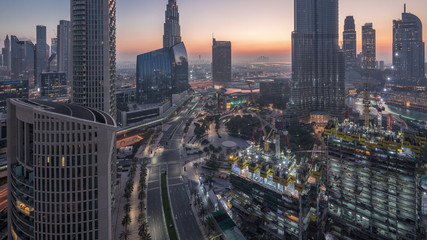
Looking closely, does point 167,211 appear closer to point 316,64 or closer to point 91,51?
point 91,51

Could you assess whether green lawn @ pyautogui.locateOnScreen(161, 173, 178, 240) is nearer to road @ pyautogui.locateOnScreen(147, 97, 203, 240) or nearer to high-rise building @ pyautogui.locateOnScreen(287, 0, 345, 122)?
road @ pyautogui.locateOnScreen(147, 97, 203, 240)

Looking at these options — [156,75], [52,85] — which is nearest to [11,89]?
[52,85]

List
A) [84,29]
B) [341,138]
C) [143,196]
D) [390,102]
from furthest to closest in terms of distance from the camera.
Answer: [390,102] → [84,29] → [143,196] → [341,138]

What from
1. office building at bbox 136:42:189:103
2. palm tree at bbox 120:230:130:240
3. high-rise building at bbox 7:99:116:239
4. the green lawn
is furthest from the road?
office building at bbox 136:42:189:103

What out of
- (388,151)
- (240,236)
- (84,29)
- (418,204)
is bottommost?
(240,236)

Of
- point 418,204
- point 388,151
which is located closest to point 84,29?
point 388,151

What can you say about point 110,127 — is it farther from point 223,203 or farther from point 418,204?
point 418,204
